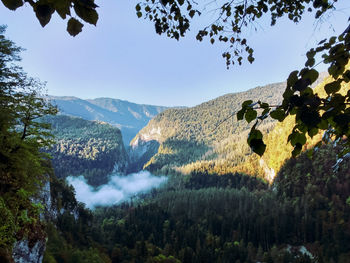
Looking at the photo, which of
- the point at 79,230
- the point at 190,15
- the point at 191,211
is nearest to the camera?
the point at 190,15

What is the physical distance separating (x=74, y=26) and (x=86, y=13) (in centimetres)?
14

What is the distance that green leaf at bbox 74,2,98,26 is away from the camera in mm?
999

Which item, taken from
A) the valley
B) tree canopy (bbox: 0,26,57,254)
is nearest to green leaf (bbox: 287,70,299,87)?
tree canopy (bbox: 0,26,57,254)

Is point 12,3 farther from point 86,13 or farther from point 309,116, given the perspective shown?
point 309,116

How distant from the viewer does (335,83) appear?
1356 mm

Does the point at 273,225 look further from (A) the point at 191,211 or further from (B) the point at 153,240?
(B) the point at 153,240

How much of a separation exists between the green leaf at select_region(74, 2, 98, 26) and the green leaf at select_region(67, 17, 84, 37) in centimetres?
11

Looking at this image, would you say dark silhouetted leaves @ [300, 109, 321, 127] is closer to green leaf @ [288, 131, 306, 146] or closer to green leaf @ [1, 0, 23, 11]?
green leaf @ [288, 131, 306, 146]

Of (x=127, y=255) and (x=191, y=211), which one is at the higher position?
(x=127, y=255)

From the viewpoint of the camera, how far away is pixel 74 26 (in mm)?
1127

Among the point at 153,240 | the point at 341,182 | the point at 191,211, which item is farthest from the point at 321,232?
the point at 153,240

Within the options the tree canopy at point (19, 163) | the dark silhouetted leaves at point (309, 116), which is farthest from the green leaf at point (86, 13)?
the tree canopy at point (19, 163)

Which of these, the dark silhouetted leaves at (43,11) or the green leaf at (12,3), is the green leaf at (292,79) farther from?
the green leaf at (12,3)

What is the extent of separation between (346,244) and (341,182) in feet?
125
